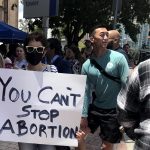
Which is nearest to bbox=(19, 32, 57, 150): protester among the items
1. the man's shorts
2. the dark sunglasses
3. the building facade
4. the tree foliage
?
the dark sunglasses

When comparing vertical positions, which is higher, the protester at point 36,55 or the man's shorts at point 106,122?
the protester at point 36,55

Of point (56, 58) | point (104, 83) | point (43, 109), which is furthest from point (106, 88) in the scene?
point (56, 58)

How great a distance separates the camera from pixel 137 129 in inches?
101

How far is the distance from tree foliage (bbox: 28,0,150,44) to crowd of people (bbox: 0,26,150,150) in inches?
647

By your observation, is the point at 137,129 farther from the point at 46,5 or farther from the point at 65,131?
the point at 46,5

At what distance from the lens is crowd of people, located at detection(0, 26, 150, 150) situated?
2.55 m

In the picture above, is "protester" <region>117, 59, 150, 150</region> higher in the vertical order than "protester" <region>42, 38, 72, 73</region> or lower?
higher

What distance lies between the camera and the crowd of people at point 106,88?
255cm

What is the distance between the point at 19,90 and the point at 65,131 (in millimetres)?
520

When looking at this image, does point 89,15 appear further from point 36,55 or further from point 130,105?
point 130,105

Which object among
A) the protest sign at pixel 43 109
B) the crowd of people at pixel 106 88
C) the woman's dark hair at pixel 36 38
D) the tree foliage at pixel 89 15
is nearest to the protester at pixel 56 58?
the crowd of people at pixel 106 88

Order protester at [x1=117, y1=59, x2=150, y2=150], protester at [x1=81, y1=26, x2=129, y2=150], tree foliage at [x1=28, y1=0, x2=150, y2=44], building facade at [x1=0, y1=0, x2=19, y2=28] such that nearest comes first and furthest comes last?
1. protester at [x1=117, y1=59, x2=150, y2=150]
2. protester at [x1=81, y1=26, x2=129, y2=150]
3. tree foliage at [x1=28, y1=0, x2=150, y2=44]
4. building facade at [x1=0, y1=0, x2=19, y2=28]

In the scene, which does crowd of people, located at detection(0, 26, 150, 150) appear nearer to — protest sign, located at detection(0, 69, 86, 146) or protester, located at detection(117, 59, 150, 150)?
protester, located at detection(117, 59, 150, 150)

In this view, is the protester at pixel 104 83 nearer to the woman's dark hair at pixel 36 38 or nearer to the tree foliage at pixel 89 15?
the woman's dark hair at pixel 36 38
